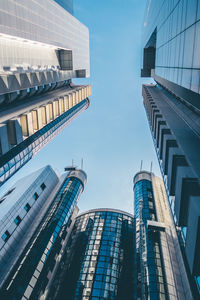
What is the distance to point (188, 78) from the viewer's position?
1480 centimetres

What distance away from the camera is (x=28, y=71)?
103ft

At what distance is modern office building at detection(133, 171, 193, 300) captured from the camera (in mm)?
34500

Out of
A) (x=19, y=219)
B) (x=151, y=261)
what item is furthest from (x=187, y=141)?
(x=19, y=219)

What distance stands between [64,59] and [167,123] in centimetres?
3263

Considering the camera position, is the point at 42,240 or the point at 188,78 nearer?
the point at 188,78

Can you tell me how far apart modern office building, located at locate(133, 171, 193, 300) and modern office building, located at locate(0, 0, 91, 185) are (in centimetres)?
3094

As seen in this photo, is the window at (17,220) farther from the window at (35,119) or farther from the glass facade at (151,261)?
the window at (35,119)

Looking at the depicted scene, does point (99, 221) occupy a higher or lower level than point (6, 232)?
lower

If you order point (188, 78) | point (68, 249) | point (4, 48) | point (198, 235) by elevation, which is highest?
point (4, 48)

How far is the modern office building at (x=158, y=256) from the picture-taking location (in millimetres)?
34500

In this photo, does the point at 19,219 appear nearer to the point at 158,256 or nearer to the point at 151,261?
the point at 151,261

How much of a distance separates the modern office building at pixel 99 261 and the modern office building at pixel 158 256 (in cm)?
627

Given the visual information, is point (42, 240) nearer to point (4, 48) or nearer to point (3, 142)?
point (3, 142)

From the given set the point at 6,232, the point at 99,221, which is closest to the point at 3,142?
the point at 6,232
